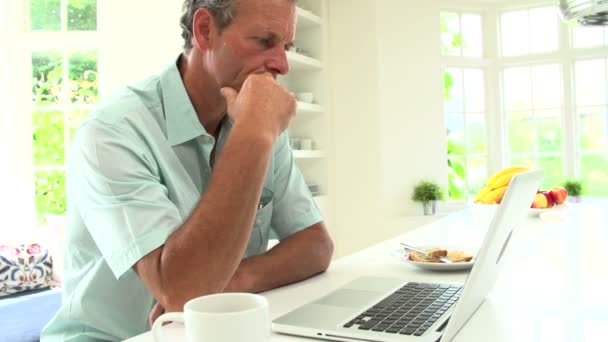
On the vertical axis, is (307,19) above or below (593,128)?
above

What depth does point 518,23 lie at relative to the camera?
554 centimetres

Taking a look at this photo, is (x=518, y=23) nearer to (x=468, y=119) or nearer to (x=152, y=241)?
(x=468, y=119)

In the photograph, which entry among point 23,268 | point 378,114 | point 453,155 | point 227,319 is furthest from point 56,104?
point 227,319

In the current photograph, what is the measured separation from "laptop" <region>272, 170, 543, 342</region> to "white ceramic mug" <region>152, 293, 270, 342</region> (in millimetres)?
218

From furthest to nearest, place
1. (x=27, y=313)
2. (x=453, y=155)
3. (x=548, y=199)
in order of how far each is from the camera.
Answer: (x=453, y=155) < (x=27, y=313) < (x=548, y=199)

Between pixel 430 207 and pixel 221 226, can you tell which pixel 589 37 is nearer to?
pixel 430 207

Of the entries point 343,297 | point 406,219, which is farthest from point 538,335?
point 406,219

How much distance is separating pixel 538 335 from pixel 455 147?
483 cm

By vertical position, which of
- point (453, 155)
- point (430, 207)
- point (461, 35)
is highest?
point (461, 35)

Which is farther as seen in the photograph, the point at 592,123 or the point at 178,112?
the point at 592,123

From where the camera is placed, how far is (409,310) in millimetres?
832

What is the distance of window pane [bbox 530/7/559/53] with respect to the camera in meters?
5.39

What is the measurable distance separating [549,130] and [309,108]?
2.60 meters

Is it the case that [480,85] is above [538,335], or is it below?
above
